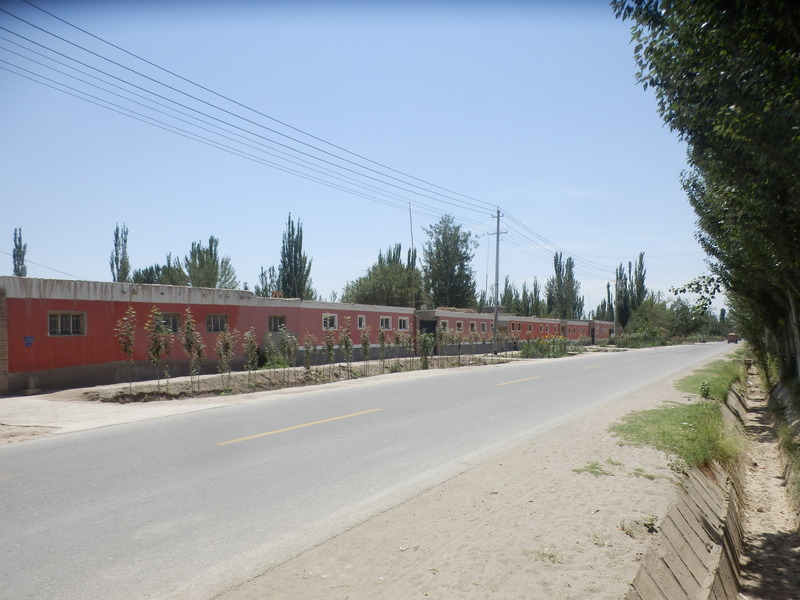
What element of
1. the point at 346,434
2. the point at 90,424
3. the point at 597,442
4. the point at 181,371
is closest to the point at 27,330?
the point at 181,371

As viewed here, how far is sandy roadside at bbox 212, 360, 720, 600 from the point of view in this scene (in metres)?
3.91

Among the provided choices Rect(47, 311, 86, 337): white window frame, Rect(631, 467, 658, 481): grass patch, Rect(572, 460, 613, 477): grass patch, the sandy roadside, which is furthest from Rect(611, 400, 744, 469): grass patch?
Rect(47, 311, 86, 337): white window frame

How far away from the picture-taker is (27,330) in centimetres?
1770

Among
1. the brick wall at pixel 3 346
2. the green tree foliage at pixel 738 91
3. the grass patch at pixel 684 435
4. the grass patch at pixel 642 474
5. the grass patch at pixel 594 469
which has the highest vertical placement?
the green tree foliage at pixel 738 91

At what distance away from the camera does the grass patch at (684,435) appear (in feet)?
27.2

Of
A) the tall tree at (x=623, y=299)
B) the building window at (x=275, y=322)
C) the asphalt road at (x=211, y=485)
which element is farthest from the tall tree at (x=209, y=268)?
the tall tree at (x=623, y=299)

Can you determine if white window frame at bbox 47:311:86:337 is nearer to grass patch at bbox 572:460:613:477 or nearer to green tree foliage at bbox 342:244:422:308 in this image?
grass patch at bbox 572:460:613:477

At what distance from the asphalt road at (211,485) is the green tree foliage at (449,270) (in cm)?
6010

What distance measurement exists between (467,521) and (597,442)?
442 cm

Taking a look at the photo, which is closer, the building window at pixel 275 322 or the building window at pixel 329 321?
the building window at pixel 275 322

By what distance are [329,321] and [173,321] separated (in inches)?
423

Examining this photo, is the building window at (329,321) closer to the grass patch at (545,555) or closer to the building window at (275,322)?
the building window at (275,322)

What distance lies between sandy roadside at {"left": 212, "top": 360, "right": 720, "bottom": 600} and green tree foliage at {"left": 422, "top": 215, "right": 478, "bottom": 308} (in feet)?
216

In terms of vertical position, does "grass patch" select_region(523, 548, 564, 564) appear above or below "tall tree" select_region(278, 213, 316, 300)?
below
